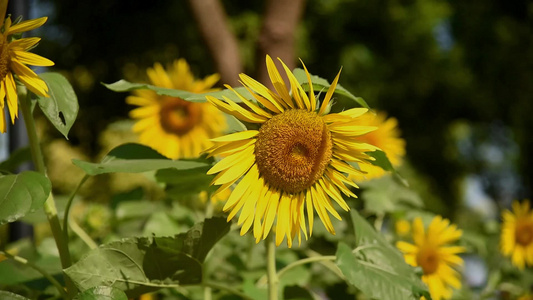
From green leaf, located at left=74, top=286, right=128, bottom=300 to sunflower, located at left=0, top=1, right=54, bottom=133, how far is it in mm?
138

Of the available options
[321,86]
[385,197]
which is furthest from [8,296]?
[385,197]

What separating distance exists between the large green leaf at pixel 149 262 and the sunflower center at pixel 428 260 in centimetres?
49

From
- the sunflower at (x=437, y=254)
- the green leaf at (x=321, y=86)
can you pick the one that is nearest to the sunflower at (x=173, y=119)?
the sunflower at (x=437, y=254)

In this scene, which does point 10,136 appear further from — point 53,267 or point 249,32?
point 249,32

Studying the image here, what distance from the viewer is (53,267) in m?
0.68

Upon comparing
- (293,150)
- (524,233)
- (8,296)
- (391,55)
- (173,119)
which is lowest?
(391,55)

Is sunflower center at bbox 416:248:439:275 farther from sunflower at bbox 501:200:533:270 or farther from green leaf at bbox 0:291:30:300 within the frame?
green leaf at bbox 0:291:30:300

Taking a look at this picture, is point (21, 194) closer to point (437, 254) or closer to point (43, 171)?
point (43, 171)

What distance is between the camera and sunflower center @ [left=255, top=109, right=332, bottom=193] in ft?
1.69

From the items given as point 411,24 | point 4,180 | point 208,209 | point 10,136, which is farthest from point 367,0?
point 4,180

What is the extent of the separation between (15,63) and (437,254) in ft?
2.28

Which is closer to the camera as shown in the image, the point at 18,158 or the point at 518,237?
the point at 18,158

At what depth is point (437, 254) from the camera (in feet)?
3.17

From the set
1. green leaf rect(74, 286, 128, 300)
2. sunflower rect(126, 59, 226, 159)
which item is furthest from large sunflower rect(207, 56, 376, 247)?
sunflower rect(126, 59, 226, 159)
